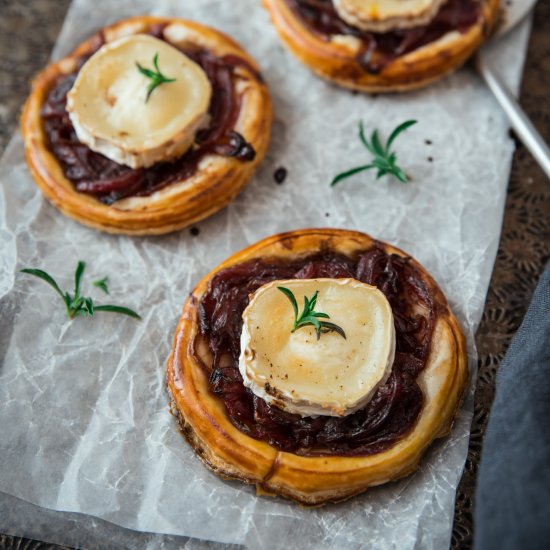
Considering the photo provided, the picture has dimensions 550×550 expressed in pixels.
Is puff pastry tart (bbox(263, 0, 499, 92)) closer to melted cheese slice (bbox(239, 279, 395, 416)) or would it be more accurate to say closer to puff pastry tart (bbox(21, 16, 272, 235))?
puff pastry tart (bbox(21, 16, 272, 235))

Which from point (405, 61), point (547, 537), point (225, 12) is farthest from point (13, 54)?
point (547, 537)

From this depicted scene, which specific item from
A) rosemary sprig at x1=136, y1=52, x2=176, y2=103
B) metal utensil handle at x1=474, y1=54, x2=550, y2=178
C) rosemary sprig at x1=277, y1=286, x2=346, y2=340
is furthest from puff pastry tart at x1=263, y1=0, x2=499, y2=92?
rosemary sprig at x1=277, y1=286, x2=346, y2=340

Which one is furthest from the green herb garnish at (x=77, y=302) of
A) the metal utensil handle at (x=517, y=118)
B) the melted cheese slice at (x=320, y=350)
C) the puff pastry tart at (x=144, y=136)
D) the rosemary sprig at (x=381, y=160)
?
the metal utensil handle at (x=517, y=118)

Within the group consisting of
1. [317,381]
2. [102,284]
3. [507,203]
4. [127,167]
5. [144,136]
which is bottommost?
[102,284]

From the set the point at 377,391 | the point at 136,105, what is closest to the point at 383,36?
the point at 136,105

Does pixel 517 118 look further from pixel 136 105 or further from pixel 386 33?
pixel 136 105

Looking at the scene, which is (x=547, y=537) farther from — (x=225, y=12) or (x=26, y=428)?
(x=225, y=12)
